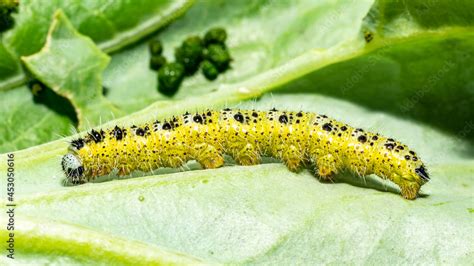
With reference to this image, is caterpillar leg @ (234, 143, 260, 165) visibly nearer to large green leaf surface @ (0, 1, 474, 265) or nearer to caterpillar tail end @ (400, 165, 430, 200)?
large green leaf surface @ (0, 1, 474, 265)

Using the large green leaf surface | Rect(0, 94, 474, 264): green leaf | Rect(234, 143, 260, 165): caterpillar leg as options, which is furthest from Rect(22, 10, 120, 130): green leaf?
Rect(234, 143, 260, 165): caterpillar leg

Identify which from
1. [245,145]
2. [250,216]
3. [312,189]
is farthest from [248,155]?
[250,216]

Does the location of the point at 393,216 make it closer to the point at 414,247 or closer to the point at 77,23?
the point at 414,247

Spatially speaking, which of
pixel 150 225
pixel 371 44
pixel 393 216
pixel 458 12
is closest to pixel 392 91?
pixel 371 44

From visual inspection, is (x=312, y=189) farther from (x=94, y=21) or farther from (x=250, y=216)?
(x=94, y=21)

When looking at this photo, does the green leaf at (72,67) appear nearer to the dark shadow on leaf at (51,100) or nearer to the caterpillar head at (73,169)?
the dark shadow on leaf at (51,100)
